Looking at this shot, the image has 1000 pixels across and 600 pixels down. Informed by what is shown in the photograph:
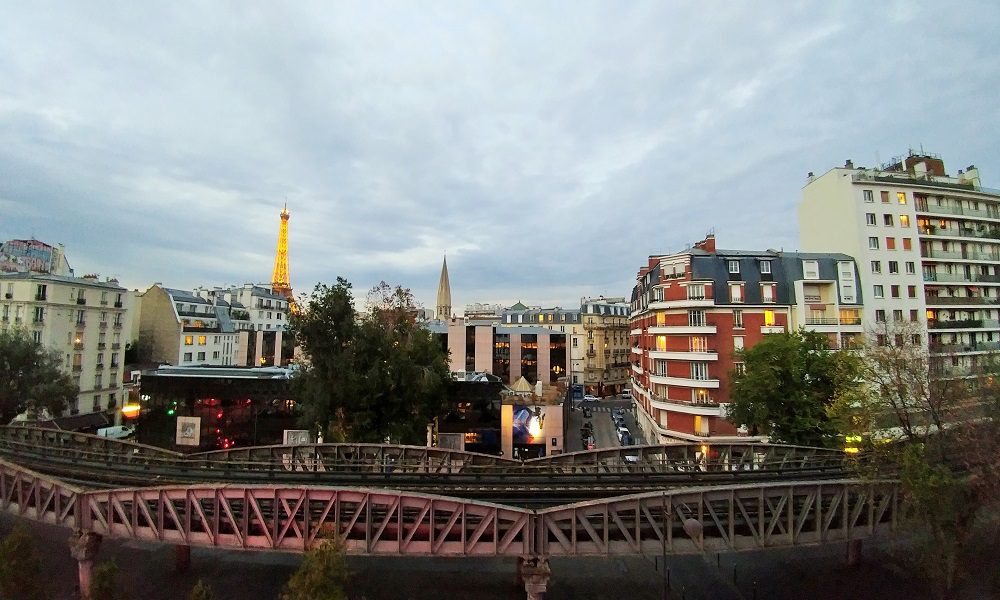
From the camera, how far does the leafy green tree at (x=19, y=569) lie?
15.5 meters

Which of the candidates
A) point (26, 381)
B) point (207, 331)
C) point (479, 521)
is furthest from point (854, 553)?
point (207, 331)

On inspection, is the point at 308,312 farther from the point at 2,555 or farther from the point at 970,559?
the point at 970,559

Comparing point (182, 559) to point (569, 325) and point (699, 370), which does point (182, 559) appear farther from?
point (569, 325)

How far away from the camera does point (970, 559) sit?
20.0 m

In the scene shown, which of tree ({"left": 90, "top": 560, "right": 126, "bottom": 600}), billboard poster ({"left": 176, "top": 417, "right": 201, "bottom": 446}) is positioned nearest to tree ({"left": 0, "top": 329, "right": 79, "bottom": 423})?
billboard poster ({"left": 176, "top": 417, "right": 201, "bottom": 446})

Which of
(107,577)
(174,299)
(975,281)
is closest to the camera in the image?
(107,577)

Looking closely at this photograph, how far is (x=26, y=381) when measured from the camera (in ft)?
130

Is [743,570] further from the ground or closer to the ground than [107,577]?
closer to the ground

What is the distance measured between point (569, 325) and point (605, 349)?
8.76 m

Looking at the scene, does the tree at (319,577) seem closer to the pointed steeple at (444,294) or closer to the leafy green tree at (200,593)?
the leafy green tree at (200,593)

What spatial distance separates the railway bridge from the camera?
16.9 metres

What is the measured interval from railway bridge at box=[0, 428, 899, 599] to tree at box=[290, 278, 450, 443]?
6.27m

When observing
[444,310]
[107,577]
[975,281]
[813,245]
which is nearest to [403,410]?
[107,577]

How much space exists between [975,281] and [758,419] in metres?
37.2
